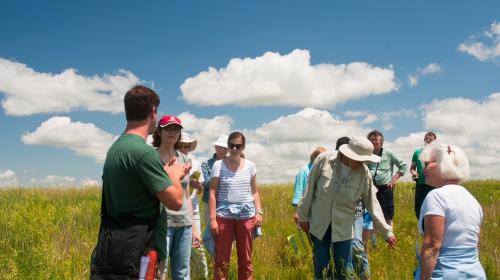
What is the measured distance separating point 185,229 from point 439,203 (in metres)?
2.28

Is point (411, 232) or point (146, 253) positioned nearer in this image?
point (146, 253)

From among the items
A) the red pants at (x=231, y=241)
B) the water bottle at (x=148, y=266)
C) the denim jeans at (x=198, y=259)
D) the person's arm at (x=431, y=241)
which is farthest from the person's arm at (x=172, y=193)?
the denim jeans at (x=198, y=259)

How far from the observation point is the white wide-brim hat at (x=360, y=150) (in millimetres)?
3922

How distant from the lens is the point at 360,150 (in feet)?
13.0

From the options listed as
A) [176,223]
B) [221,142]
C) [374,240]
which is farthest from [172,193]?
[374,240]

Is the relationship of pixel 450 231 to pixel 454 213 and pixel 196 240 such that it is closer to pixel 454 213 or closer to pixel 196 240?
pixel 454 213

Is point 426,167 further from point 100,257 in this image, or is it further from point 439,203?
point 100,257

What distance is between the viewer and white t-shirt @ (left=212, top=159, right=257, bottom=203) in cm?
487

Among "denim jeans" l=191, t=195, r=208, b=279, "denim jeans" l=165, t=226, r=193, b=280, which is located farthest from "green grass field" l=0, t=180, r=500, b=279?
"denim jeans" l=165, t=226, r=193, b=280

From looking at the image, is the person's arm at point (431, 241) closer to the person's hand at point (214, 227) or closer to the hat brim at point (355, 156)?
the hat brim at point (355, 156)

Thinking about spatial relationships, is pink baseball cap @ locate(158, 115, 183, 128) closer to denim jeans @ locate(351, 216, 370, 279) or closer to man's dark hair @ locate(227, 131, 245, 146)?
man's dark hair @ locate(227, 131, 245, 146)

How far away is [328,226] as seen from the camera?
4102 millimetres

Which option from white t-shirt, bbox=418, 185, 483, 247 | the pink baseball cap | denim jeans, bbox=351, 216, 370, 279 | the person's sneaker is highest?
the pink baseball cap

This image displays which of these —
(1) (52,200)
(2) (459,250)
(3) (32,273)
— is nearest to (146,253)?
(2) (459,250)
